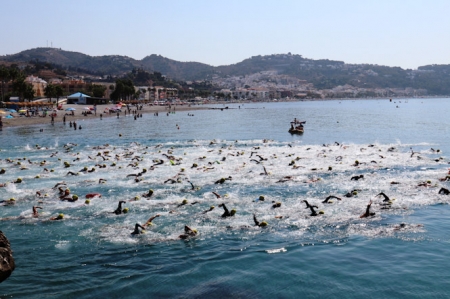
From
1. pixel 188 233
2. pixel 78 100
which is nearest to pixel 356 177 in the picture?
pixel 188 233

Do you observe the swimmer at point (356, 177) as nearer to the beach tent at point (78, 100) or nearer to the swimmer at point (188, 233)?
the swimmer at point (188, 233)

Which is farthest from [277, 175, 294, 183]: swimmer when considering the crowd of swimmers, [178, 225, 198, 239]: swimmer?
[178, 225, 198, 239]: swimmer

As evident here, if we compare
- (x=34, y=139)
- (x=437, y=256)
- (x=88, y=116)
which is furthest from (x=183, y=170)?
(x=88, y=116)

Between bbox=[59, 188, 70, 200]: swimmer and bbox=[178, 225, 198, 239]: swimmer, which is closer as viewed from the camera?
bbox=[178, 225, 198, 239]: swimmer

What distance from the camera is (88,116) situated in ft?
388

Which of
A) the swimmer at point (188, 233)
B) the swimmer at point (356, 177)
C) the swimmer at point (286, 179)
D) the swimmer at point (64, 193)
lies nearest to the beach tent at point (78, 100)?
the swimmer at point (64, 193)

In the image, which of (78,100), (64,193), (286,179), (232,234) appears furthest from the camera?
(78,100)

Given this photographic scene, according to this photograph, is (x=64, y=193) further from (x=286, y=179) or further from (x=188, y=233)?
(x=286, y=179)

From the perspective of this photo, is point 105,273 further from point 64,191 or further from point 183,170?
point 183,170

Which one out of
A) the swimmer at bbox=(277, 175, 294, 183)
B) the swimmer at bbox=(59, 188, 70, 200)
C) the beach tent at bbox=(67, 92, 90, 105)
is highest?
the beach tent at bbox=(67, 92, 90, 105)

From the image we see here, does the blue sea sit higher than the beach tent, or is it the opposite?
the beach tent

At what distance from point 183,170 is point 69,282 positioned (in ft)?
70.9

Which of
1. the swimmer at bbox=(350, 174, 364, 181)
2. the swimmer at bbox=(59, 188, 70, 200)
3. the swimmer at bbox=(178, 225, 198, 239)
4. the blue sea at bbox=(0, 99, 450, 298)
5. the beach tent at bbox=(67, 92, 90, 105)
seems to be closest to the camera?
the blue sea at bbox=(0, 99, 450, 298)

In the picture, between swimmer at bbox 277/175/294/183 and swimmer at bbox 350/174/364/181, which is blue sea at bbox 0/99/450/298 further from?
swimmer at bbox 350/174/364/181
